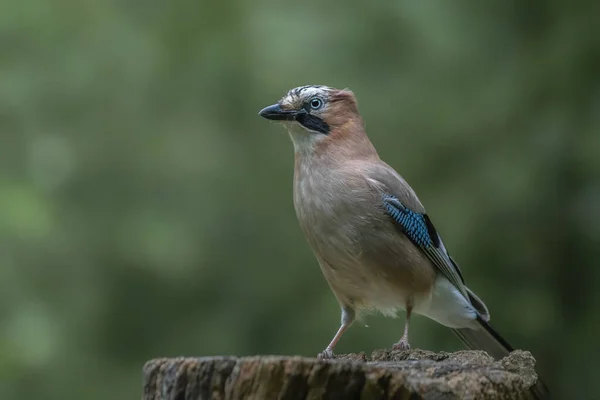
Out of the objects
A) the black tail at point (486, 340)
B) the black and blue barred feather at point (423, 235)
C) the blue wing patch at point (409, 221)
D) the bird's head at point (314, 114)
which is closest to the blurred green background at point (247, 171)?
the black tail at point (486, 340)

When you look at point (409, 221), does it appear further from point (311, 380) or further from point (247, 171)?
point (311, 380)

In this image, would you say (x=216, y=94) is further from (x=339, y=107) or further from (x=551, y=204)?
(x=551, y=204)

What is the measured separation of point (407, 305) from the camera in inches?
161

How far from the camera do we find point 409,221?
413 centimetres

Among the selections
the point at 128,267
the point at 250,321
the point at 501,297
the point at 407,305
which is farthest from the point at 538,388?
the point at 128,267

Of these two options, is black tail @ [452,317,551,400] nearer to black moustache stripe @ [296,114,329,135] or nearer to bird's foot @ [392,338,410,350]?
bird's foot @ [392,338,410,350]

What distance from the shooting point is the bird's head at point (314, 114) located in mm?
4125

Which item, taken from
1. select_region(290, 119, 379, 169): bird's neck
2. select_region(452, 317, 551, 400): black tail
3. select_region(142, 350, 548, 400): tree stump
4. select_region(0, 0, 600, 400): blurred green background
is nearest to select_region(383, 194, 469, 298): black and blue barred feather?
select_region(452, 317, 551, 400): black tail

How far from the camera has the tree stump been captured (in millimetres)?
2223

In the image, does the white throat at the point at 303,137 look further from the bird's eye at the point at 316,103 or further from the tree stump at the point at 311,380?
the tree stump at the point at 311,380

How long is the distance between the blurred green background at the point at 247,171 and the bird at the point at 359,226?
2.79ft

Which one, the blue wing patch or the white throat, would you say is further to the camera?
the white throat

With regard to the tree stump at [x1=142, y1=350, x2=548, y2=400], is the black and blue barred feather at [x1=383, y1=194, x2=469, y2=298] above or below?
below

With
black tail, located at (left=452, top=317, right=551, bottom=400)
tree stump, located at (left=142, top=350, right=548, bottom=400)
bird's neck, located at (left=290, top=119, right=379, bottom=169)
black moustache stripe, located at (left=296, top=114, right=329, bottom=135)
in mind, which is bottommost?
black tail, located at (left=452, top=317, right=551, bottom=400)
